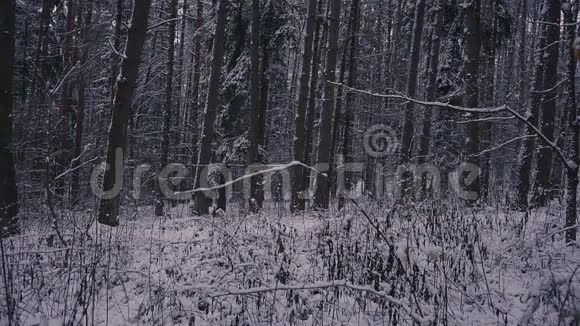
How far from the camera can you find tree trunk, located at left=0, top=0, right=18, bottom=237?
21.0 ft

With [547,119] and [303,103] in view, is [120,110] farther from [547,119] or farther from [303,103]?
[547,119]

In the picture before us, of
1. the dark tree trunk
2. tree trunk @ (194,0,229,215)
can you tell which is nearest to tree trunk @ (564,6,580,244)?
the dark tree trunk

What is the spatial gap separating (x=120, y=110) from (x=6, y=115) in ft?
5.70

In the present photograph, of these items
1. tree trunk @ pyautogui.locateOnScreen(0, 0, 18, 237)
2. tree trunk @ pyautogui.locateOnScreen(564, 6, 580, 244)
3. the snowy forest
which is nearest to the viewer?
the snowy forest

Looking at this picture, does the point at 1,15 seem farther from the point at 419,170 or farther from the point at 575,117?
the point at 419,170

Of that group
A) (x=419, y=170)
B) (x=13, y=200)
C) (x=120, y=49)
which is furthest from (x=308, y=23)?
(x=13, y=200)

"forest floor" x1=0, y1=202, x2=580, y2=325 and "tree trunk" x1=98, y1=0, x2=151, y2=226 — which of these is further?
"tree trunk" x1=98, y1=0, x2=151, y2=226

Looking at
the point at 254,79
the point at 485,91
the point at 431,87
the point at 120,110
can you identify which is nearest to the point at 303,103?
the point at 254,79

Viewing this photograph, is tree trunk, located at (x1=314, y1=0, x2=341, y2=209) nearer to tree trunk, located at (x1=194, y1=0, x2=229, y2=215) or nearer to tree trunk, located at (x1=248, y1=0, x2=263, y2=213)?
tree trunk, located at (x1=248, y1=0, x2=263, y2=213)

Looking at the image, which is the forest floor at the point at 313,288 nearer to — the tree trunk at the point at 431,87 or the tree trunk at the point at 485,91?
the tree trunk at the point at 485,91

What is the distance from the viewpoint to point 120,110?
292 inches

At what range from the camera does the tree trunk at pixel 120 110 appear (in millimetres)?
7359

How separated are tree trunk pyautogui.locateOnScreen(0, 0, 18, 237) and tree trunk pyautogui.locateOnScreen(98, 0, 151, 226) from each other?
4.58 ft

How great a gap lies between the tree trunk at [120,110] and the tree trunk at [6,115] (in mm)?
1396
